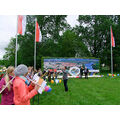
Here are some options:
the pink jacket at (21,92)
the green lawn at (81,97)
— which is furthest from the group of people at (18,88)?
the green lawn at (81,97)

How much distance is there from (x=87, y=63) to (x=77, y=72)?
245 cm

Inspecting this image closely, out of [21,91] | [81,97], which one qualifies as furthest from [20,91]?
[81,97]

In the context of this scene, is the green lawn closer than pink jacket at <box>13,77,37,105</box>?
No

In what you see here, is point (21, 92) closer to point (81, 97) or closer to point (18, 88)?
point (18, 88)

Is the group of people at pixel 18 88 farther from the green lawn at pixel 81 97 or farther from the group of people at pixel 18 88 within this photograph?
the green lawn at pixel 81 97

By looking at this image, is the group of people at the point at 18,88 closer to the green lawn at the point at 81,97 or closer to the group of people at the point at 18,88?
the group of people at the point at 18,88

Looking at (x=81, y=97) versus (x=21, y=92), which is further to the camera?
(x=81, y=97)

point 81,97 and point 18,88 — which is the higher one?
point 18,88

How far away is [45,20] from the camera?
34.2 metres

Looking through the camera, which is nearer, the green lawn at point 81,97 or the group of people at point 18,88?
the group of people at point 18,88

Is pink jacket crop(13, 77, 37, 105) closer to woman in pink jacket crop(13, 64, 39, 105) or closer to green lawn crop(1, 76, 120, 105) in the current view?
woman in pink jacket crop(13, 64, 39, 105)

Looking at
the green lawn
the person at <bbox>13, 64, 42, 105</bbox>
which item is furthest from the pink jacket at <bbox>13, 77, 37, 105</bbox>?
the green lawn

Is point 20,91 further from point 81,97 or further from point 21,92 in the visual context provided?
point 81,97

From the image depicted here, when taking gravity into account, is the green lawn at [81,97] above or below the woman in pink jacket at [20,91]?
below
